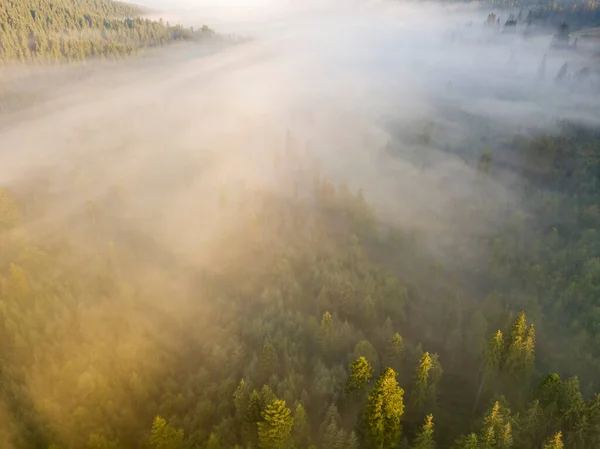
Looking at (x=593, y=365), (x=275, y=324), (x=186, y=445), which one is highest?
(x=186, y=445)

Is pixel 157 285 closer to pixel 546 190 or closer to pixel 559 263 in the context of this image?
pixel 559 263

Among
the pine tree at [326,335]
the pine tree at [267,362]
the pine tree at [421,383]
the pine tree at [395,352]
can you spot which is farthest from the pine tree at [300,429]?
the pine tree at [395,352]

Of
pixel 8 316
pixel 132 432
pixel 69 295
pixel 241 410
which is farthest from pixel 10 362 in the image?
pixel 241 410

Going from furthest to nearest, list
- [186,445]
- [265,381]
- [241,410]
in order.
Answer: [265,381] < [241,410] < [186,445]

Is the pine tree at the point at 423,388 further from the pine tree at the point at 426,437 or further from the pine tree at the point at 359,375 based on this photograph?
the pine tree at the point at 426,437

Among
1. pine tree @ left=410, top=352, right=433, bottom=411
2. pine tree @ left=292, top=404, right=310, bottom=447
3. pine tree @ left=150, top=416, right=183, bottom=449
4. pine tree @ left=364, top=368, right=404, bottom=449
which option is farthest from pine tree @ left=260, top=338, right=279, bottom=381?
pine tree @ left=410, top=352, right=433, bottom=411

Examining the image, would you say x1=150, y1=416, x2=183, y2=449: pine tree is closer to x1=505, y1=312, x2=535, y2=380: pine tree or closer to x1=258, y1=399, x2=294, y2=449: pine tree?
x1=258, y1=399, x2=294, y2=449: pine tree
